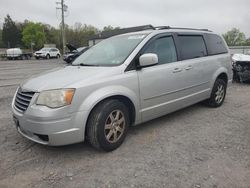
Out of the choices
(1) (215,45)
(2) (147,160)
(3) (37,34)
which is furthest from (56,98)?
(3) (37,34)

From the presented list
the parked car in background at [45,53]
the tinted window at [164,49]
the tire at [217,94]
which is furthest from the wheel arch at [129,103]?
the parked car in background at [45,53]

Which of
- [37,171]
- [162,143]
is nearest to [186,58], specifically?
[162,143]

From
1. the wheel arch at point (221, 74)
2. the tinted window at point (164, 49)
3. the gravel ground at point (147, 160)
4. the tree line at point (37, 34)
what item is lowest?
the gravel ground at point (147, 160)

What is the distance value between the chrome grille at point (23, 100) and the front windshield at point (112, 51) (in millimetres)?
1119

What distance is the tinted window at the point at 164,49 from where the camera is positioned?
4.06m

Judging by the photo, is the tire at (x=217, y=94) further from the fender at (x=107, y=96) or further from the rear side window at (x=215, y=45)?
the fender at (x=107, y=96)

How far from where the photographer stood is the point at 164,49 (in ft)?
13.9

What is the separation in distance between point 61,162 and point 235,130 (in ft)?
9.70

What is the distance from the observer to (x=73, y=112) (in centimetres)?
303

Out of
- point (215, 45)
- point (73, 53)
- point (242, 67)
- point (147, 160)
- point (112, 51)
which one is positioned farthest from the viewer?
point (73, 53)

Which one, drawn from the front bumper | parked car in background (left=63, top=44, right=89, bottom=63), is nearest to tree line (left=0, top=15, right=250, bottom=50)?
parked car in background (left=63, top=44, right=89, bottom=63)

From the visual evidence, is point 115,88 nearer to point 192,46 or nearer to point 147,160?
point 147,160

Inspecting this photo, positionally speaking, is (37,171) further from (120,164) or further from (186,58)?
(186,58)

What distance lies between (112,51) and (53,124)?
5.70 ft
